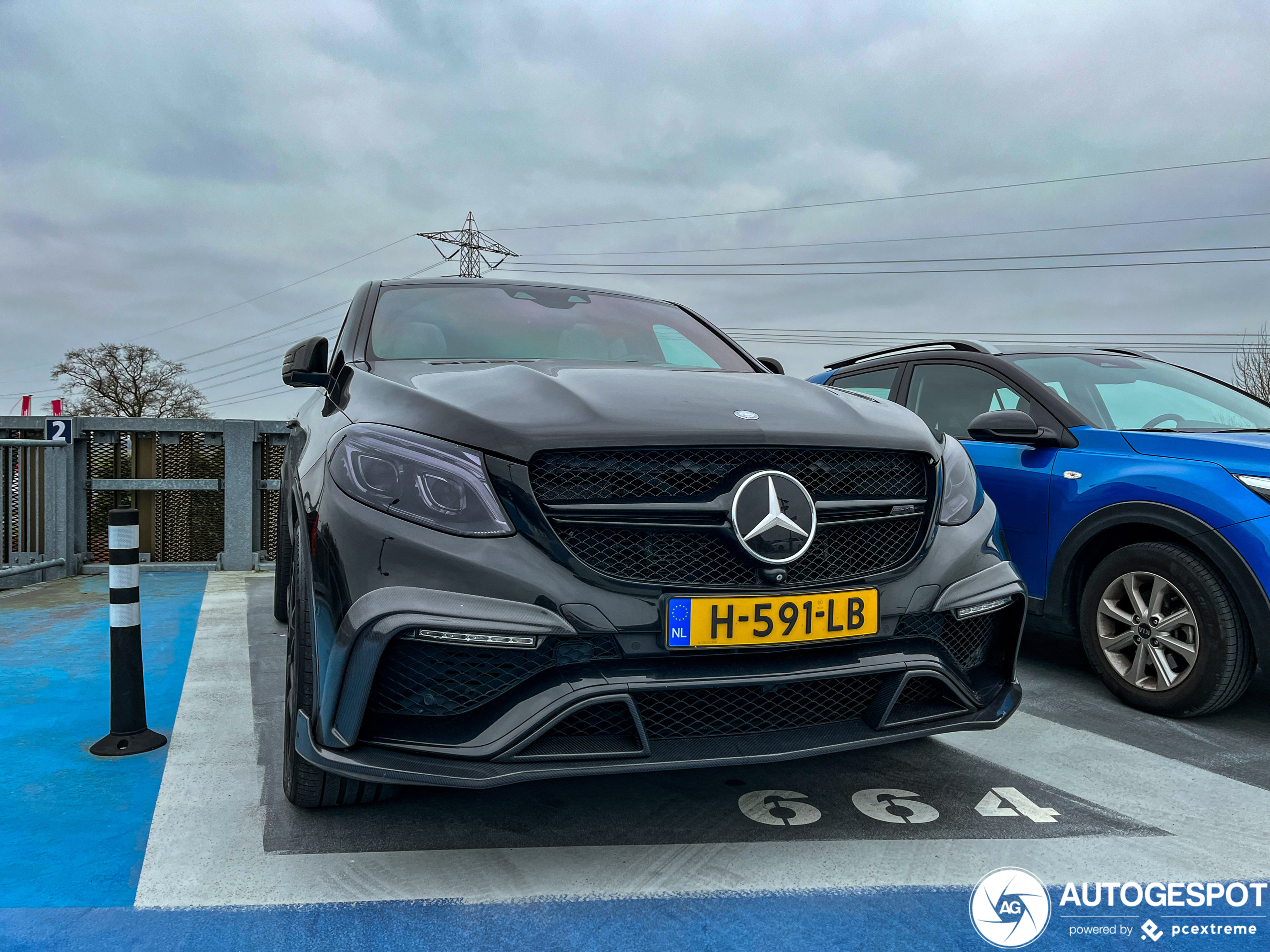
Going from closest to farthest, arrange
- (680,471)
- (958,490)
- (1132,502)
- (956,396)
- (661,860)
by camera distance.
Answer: (680,471) < (661,860) < (958,490) < (1132,502) < (956,396)

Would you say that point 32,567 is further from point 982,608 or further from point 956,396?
point 982,608

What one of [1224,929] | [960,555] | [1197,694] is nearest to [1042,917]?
[1224,929]

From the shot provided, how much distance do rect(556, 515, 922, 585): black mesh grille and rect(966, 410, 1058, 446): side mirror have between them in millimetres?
2113

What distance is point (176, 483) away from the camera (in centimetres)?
809

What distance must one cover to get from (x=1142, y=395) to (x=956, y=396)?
2.90 ft

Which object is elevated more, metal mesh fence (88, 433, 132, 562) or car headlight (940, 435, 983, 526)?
car headlight (940, 435, 983, 526)

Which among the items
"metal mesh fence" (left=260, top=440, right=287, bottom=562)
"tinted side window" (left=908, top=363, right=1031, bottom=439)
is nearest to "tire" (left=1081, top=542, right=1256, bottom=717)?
"tinted side window" (left=908, top=363, right=1031, bottom=439)

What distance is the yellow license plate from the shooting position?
219 centimetres

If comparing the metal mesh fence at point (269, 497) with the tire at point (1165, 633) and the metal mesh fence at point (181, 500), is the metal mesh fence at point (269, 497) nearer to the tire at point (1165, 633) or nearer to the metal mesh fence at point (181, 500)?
the metal mesh fence at point (181, 500)

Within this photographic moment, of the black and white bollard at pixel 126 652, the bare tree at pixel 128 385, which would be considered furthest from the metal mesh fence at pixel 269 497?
the bare tree at pixel 128 385

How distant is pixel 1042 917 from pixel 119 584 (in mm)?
2917

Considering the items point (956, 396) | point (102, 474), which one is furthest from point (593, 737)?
point (102, 474)

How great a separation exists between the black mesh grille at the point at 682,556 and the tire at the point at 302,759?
73cm

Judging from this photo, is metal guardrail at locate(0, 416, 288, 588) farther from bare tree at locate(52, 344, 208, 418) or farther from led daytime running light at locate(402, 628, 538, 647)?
bare tree at locate(52, 344, 208, 418)
